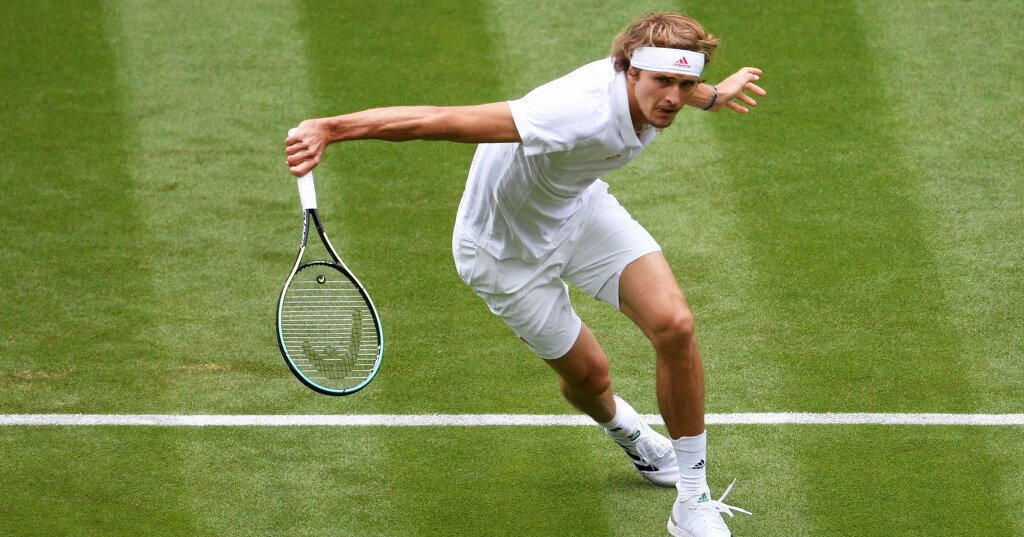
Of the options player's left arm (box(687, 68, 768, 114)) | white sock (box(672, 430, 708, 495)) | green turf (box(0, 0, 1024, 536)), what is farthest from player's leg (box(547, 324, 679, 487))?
player's left arm (box(687, 68, 768, 114))

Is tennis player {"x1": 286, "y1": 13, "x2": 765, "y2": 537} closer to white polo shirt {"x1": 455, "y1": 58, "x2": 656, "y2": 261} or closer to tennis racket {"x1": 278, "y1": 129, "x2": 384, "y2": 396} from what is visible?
white polo shirt {"x1": 455, "y1": 58, "x2": 656, "y2": 261}

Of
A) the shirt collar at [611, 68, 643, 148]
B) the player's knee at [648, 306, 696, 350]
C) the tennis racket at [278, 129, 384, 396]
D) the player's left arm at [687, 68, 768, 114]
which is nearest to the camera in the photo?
the shirt collar at [611, 68, 643, 148]

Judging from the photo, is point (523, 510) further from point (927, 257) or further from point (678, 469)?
point (927, 257)

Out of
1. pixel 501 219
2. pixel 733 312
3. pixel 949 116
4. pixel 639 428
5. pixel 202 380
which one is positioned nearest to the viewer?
pixel 501 219

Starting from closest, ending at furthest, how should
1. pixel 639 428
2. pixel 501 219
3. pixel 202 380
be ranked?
1. pixel 501 219
2. pixel 639 428
3. pixel 202 380

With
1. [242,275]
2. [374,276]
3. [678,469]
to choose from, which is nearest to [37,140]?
[242,275]

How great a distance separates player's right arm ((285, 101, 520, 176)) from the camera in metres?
4.76

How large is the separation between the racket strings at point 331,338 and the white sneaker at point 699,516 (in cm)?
143

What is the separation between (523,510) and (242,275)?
272 centimetres

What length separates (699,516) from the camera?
18.7 feet

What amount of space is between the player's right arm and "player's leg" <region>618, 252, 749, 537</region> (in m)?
0.95

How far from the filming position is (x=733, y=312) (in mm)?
7512

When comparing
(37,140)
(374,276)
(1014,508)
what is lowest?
(1014,508)

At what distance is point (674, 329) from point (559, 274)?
26.2 inches
